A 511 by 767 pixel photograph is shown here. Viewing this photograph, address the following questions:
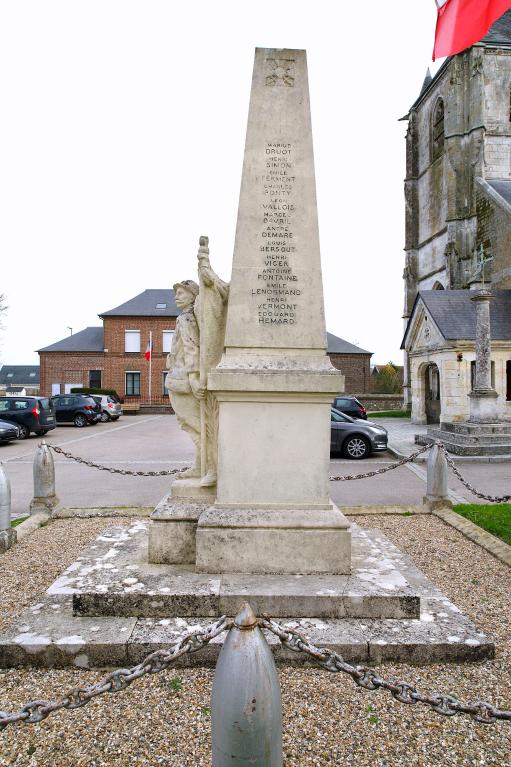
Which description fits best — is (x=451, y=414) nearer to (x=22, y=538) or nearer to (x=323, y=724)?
(x=22, y=538)

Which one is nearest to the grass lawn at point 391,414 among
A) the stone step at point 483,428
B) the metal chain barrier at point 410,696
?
the stone step at point 483,428

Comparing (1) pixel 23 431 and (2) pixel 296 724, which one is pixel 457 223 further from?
(2) pixel 296 724

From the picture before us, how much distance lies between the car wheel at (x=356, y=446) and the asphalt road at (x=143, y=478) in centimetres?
33

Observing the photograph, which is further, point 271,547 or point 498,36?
point 498,36

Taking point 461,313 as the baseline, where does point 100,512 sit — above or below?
below

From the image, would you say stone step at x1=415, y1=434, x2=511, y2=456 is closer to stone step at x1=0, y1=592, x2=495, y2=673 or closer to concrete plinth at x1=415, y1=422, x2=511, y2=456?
concrete plinth at x1=415, y1=422, x2=511, y2=456

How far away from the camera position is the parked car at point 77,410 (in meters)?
Result: 24.7

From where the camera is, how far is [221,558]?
377cm

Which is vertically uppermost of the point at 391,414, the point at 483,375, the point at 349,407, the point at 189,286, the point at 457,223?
the point at 457,223

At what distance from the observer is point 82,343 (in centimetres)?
4084

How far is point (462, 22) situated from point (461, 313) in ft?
51.4

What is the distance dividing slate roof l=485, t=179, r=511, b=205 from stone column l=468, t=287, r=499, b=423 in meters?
12.1

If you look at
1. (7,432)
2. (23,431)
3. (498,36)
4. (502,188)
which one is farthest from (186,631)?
(498,36)

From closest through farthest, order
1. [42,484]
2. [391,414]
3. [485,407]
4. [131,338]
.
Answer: [42,484] < [485,407] < [391,414] < [131,338]
